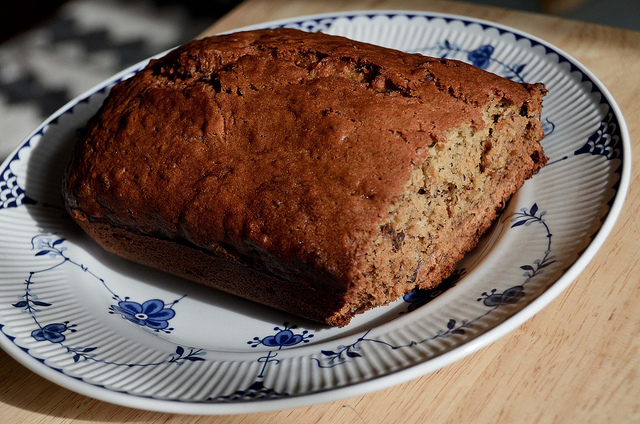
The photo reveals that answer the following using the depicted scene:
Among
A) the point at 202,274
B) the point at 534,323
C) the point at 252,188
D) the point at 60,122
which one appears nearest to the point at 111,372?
the point at 202,274

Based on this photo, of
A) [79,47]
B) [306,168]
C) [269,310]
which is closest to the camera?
[306,168]

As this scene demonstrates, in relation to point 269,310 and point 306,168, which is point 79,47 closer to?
point 269,310

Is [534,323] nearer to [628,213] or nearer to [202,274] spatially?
[628,213]

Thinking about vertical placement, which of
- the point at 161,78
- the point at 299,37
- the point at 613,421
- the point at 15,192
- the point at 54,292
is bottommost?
the point at 54,292

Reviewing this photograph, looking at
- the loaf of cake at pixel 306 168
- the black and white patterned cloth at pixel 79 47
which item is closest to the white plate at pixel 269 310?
the loaf of cake at pixel 306 168

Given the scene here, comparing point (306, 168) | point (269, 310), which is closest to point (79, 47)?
point (269, 310)

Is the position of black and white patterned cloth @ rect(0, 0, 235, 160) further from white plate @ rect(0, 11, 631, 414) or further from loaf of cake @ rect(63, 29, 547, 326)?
loaf of cake @ rect(63, 29, 547, 326)
